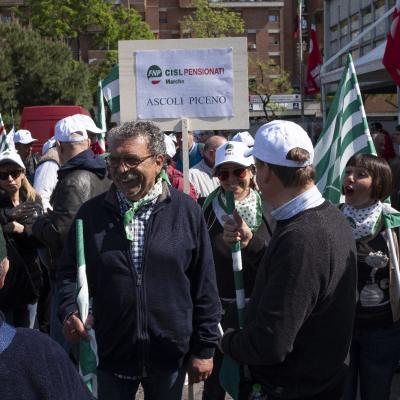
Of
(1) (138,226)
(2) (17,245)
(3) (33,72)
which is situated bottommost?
(3) (33,72)

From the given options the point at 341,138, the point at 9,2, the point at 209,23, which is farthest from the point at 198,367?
the point at 9,2

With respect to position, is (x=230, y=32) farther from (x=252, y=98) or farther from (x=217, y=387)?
(x=217, y=387)

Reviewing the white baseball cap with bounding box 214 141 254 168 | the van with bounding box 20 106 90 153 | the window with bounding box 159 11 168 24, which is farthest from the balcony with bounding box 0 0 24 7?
the white baseball cap with bounding box 214 141 254 168

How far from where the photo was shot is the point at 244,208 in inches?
160

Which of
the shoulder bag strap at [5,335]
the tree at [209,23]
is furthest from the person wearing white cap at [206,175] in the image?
the tree at [209,23]

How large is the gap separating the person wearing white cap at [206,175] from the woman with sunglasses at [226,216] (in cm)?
213

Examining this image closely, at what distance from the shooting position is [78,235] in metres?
3.04

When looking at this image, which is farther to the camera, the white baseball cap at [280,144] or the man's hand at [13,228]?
the man's hand at [13,228]

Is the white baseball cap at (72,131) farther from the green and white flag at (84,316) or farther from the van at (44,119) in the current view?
the van at (44,119)

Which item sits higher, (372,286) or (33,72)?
(372,286)

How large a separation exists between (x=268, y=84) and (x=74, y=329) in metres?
53.7

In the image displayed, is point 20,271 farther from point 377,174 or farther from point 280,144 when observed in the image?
point 280,144

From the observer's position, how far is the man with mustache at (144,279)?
310 centimetres

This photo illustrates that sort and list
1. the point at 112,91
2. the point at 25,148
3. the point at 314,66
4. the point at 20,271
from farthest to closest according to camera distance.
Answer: the point at 314,66 → the point at 25,148 → the point at 112,91 → the point at 20,271
